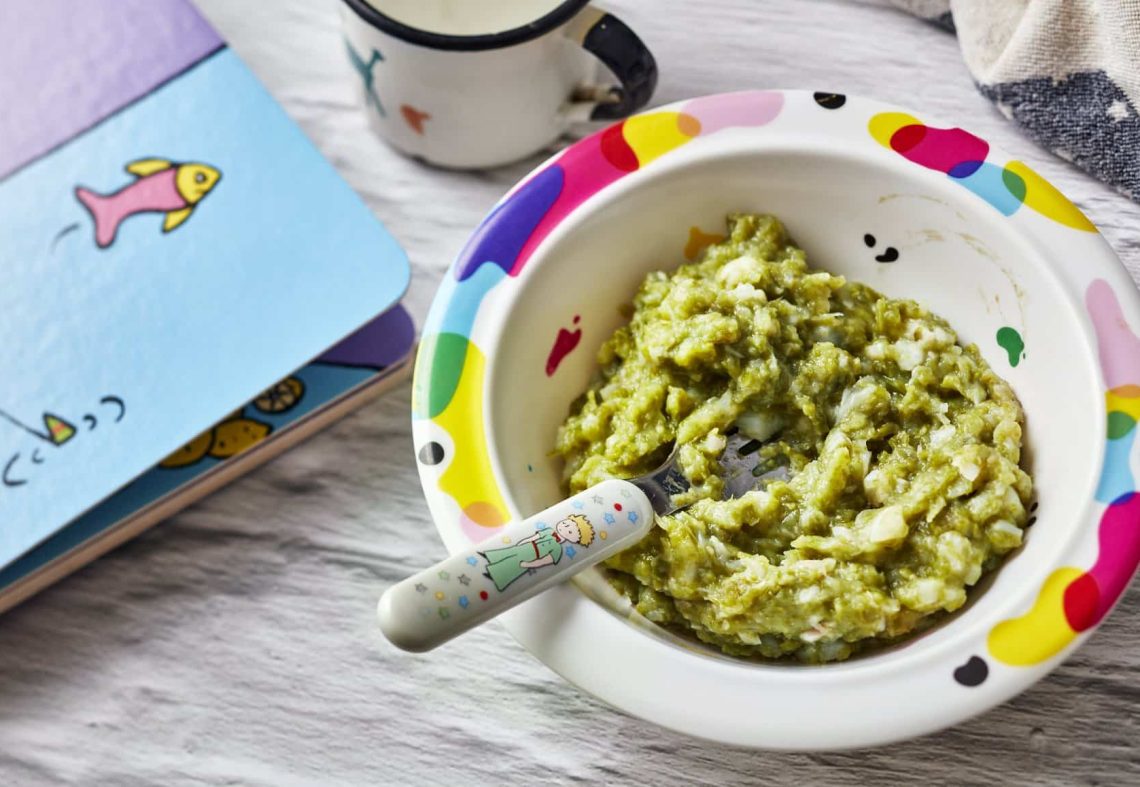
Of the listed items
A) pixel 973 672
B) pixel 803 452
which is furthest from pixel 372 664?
pixel 973 672

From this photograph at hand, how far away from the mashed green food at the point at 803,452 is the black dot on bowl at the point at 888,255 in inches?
2.1

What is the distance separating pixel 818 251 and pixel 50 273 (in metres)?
0.84

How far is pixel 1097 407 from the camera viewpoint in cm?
92

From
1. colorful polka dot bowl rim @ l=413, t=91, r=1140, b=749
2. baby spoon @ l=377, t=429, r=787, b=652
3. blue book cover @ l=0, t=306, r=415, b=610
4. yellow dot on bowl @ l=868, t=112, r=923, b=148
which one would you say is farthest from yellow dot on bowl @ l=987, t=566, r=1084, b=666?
blue book cover @ l=0, t=306, r=415, b=610

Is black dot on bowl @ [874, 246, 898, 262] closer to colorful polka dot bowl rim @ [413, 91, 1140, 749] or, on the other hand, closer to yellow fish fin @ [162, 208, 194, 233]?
colorful polka dot bowl rim @ [413, 91, 1140, 749]

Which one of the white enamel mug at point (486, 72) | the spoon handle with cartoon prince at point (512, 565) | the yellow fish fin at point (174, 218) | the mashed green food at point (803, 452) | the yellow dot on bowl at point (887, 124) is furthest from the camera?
the yellow fish fin at point (174, 218)

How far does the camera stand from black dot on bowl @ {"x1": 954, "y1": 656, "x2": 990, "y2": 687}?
2.83 ft

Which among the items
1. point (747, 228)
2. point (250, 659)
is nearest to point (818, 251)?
point (747, 228)

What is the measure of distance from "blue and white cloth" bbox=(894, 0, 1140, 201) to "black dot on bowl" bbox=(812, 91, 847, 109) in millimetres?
323

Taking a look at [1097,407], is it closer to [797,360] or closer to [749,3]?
[797,360]

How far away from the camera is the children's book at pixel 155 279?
1203mm

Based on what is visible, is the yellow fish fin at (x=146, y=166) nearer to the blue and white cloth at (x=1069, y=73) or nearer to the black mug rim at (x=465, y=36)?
the black mug rim at (x=465, y=36)

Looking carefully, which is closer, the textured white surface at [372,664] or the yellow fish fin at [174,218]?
the textured white surface at [372,664]

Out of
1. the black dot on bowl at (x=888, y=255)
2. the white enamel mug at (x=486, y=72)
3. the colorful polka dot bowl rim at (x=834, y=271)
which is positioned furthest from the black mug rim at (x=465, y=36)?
the black dot on bowl at (x=888, y=255)
